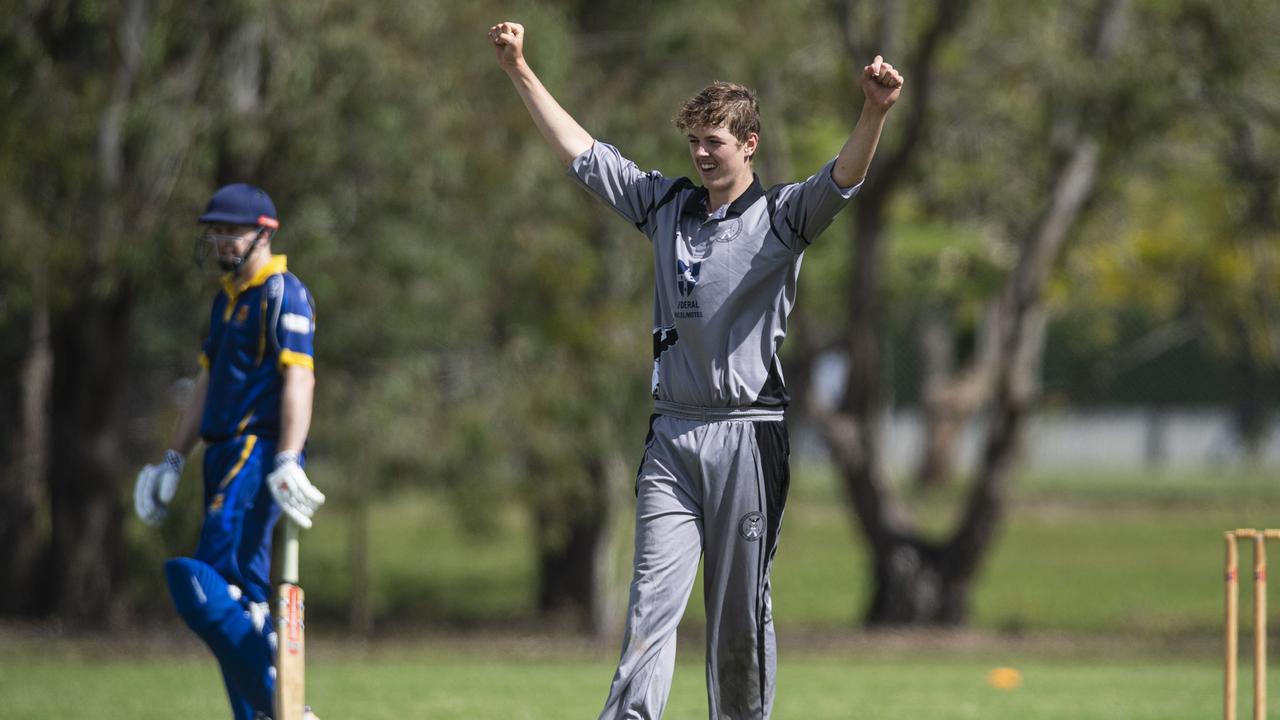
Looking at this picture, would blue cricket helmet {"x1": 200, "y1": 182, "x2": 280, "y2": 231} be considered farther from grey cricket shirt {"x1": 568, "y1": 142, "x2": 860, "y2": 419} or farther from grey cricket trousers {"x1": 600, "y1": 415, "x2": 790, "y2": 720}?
grey cricket trousers {"x1": 600, "y1": 415, "x2": 790, "y2": 720}

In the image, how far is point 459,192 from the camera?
15.0 m

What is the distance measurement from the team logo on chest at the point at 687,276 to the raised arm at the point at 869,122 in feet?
1.78

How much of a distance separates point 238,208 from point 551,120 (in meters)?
1.29

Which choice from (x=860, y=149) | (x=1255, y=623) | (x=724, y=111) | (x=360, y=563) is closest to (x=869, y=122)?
(x=860, y=149)

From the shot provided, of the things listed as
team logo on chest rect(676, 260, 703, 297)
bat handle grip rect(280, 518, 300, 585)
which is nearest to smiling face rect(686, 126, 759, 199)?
team logo on chest rect(676, 260, 703, 297)

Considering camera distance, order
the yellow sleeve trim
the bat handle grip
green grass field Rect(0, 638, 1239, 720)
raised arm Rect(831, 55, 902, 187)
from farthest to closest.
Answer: green grass field Rect(0, 638, 1239, 720) < the yellow sleeve trim < the bat handle grip < raised arm Rect(831, 55, 902, 187)

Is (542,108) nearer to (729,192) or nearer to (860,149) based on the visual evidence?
(729,192)

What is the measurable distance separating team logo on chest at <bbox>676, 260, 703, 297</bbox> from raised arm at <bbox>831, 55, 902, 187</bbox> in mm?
541

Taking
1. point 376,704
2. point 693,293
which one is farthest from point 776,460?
point 376,704

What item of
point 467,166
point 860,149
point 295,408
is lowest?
point 295,408

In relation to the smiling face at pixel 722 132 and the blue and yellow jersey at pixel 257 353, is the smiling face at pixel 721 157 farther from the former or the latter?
the blue and yellow jersey at pixel 257 353

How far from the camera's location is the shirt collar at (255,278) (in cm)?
627

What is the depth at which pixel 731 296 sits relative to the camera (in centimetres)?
540

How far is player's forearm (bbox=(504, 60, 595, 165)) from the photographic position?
579cm
